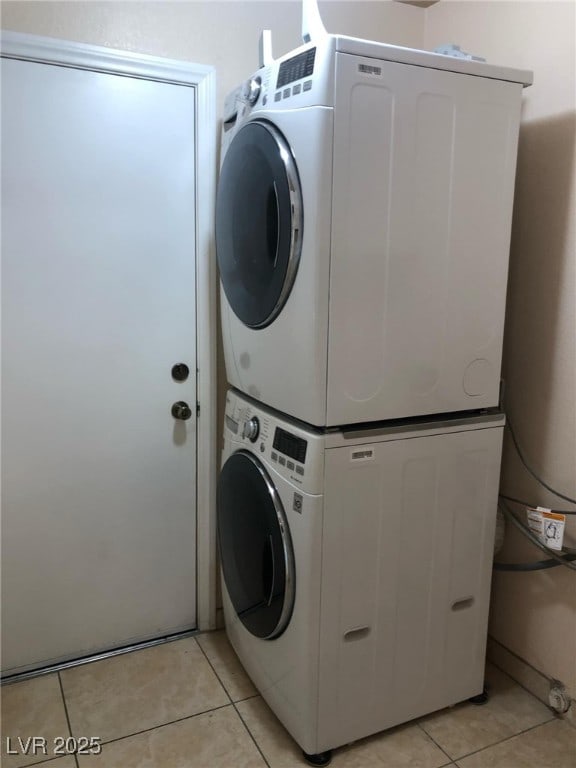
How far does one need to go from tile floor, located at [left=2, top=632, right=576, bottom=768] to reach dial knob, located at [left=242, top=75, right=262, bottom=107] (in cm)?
175

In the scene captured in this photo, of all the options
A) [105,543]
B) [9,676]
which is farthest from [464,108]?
[9,676]

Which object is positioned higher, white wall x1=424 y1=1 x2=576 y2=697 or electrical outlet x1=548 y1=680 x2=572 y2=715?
white wall x1=424 y1=1 x2=576 y2=697

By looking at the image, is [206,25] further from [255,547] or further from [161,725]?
[161,725]

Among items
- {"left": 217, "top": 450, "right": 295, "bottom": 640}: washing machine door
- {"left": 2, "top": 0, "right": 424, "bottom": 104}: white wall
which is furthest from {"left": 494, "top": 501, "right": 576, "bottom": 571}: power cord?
{"left": 2, "top": 0, "right": 424, "bottom": 104}: white wall

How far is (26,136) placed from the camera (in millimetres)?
1789

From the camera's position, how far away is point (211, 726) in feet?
6.03

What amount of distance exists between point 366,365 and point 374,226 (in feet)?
1.09

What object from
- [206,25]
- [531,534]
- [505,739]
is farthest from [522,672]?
[206,25]

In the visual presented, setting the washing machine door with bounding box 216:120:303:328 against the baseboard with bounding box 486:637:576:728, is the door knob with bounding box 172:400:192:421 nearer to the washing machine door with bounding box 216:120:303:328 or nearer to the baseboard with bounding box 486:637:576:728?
the washing machine door with bounding box 216:120:303:328

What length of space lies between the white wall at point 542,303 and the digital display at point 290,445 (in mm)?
795

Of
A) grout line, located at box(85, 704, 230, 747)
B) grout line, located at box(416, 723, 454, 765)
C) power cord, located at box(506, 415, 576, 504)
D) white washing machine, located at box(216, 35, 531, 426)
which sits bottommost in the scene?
grout line, located at box(85, 704, 230, 747)

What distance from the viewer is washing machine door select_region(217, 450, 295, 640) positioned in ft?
5.43

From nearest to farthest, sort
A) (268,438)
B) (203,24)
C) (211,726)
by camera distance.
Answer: (268,438) < (211,726) < (203,24)

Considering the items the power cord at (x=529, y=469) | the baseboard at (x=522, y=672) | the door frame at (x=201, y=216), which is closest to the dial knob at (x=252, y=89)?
the door frame at (x=201, y=216)
